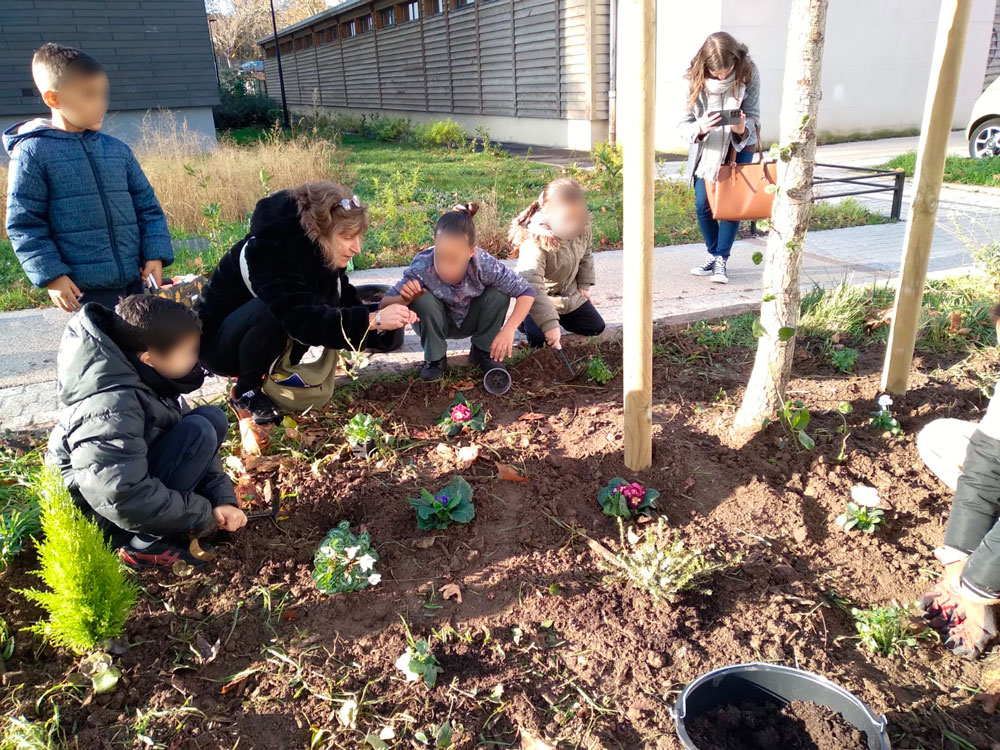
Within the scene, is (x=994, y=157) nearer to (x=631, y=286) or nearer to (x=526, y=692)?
(x=631, y=286)

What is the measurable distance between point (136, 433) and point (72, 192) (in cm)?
157

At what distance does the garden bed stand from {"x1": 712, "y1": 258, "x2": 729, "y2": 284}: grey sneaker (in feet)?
6.92

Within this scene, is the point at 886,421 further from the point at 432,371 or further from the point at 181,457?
the point at 181,457

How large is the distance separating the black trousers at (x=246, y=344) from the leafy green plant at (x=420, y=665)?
5.48 ft

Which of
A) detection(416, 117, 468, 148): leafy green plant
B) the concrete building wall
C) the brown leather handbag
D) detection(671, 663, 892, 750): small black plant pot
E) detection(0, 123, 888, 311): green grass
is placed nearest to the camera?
detection(671, 663, 892, 750): small black plant pot

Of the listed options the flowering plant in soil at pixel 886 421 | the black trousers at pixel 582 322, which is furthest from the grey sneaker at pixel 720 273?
the flowering plant in soil at pixel 886 421

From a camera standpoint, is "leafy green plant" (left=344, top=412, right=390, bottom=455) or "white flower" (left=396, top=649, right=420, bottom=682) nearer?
"white flower" (left=396, top=649, right=420, bottom=682)

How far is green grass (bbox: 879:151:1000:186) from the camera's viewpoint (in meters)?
8.97

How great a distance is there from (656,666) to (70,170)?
10.2 feet

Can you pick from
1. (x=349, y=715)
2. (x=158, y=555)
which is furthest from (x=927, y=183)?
(x=158, y=555)

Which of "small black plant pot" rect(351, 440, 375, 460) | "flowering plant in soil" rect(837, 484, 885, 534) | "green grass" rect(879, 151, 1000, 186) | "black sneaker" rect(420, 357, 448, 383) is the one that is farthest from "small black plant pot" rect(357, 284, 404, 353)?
"green grass" rect(879, 151, 1000, 186)

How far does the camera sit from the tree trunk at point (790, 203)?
2.34 meters

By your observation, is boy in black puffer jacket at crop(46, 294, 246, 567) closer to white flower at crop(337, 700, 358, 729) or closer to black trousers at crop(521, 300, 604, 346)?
white flower at crop(337, 700, 358, 729)

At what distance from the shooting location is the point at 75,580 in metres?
1.85
